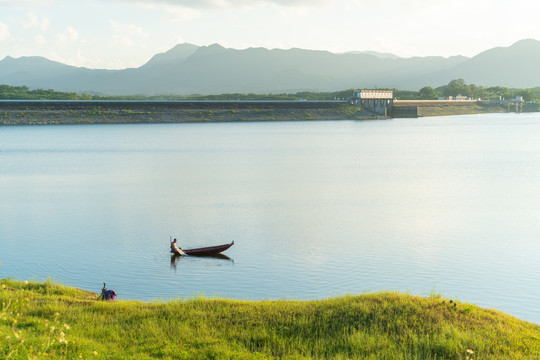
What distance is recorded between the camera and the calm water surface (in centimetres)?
2589

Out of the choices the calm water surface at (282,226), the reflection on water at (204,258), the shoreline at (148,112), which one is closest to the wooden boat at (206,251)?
the reflection on water at (204,258)

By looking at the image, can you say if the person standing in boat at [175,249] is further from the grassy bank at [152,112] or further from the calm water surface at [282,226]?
the grassy bank at [152,112]

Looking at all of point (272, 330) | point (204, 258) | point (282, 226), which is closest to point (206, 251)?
point (204, 258)

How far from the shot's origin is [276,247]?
104ft

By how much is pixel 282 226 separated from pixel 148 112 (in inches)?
5675

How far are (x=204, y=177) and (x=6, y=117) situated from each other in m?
115

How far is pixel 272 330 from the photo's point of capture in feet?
51.2

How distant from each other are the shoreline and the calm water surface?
298 ft

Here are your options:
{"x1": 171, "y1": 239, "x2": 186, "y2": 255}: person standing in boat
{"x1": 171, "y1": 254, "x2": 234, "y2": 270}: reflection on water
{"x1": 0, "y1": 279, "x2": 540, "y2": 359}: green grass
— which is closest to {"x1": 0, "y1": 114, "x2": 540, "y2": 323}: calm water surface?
{"x1": 171, "y1": 254, "x2": 234, "y2": 270}: reflection on water

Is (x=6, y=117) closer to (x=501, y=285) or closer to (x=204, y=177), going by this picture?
(x=204, y=177)

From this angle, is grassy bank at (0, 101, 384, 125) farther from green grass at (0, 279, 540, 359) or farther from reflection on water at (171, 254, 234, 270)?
green grass at (0, 279, 540, 359)

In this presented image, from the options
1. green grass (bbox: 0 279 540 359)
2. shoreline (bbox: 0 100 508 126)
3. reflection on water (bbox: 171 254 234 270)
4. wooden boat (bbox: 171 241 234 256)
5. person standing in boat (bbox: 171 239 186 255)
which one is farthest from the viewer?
shoreline (bbox: 0 100 508 126)

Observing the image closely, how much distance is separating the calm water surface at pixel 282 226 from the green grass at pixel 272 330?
242 inches

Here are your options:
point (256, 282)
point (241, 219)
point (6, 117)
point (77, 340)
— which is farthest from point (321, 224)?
point (6, 117)
